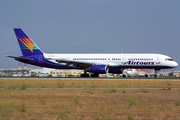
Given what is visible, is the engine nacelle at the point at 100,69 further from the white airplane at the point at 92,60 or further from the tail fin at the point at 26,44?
the tail fin at the point at 26,44

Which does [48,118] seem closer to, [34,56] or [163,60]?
[163,60]

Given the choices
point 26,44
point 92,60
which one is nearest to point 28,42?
point 26,44

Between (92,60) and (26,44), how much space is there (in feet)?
43.8

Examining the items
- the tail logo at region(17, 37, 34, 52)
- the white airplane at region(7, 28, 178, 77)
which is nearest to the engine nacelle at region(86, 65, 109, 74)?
the white airplane at region(7, 28, 178, 77)

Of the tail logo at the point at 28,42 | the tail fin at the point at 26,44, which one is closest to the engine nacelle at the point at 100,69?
the tail fin at the point at 26,44

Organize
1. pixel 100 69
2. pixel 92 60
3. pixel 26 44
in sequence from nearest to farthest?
pixel 100 69 < pixel 92 60 < pixel 26 44

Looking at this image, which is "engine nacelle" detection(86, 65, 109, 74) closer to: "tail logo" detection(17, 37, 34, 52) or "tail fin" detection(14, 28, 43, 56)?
"tail fin" detection(14, 28, 43, 56)

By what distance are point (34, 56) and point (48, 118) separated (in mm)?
43907

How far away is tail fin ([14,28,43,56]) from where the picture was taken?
54906mm

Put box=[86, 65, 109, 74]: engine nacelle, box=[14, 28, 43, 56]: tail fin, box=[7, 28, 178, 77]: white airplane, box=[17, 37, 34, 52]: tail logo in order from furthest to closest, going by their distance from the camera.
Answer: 1. box=[17, 37, 34, 52]: tail logo
2. box=[14, 28, 43, 56]: tail fin
3. box=[7, 28, 178, 77]: white airplane
4. box=[86, 65, 109, 74]: engine nacelle

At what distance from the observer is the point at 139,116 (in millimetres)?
11875

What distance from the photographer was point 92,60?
51.8 meters

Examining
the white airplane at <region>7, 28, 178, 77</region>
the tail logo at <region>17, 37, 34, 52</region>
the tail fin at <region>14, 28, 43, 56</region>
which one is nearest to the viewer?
the white airplane at <region>7, 28, 178, 77</region>

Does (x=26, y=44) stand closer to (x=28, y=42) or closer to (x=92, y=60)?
(x=28, y=42)
